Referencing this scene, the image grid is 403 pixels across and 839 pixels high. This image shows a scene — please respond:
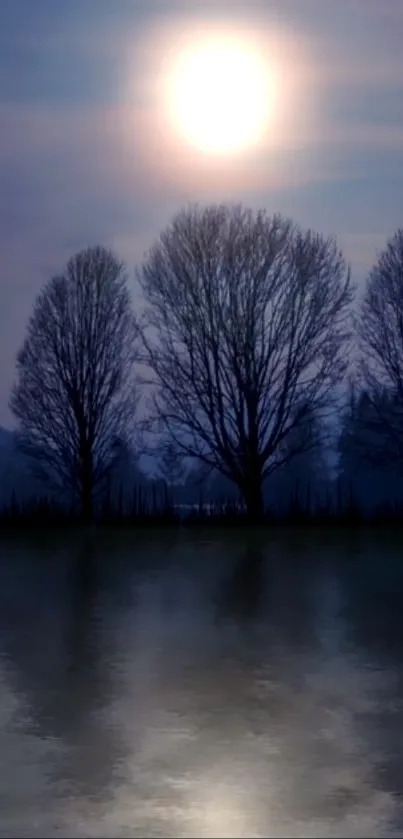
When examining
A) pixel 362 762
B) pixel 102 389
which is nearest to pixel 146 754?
pixel 362 762

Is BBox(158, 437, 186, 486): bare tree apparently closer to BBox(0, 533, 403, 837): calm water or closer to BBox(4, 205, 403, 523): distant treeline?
BBox(4, 205, 403, 523): distant treeline

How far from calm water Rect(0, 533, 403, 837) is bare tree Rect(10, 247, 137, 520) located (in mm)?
11137

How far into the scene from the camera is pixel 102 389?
22547mm

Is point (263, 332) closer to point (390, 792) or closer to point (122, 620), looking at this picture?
point (122, 620)

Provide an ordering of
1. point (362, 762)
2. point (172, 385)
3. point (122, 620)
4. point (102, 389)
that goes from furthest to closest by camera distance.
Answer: point (102, 389) < point (172, 385) < point (122, 620) < point (362, 762)

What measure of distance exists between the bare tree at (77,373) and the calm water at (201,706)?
11.1 metres

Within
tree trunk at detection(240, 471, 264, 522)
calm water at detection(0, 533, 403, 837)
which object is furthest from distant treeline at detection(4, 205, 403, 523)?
calm water at detection(0, 533, 403, 837)

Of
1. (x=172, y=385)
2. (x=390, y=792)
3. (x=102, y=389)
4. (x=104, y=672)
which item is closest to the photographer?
(x=390, y=792)

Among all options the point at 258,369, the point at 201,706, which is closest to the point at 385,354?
the point at 258,369

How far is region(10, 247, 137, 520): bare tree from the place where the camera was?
22297mm

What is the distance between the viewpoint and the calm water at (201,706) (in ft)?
13.5

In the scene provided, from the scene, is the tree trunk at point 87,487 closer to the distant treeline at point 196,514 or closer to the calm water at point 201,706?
the distant treeline at point 196,514

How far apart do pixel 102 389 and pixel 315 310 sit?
14.4 feet

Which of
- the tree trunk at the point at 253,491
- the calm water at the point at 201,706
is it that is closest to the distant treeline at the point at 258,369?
the tree trunk at the point at 253,491
